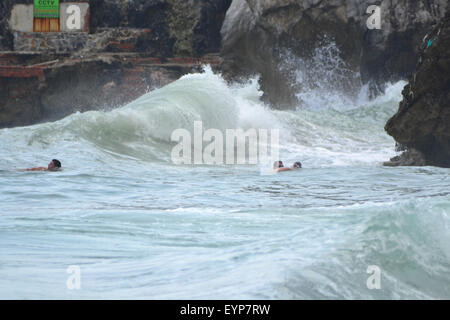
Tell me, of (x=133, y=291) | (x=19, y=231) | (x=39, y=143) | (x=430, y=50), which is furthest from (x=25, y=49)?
(x=133, y=291)

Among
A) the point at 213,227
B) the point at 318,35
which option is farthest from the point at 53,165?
the point at 318,35

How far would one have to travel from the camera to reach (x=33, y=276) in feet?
12.7

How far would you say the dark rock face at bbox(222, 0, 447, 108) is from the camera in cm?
1878

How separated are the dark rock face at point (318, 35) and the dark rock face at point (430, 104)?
997cm

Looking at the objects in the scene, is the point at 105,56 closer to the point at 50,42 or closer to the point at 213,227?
the point at 50,42

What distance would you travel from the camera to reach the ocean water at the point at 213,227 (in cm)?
366

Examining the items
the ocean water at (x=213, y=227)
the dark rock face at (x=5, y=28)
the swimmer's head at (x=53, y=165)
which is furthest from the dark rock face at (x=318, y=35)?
the swimmer's head at (x=53, y=165)

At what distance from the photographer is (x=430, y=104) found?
29.0ft

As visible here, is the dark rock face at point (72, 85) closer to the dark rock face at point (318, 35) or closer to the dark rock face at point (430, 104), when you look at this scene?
the dark rock face at point (318, 35)

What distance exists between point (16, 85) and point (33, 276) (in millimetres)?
18580

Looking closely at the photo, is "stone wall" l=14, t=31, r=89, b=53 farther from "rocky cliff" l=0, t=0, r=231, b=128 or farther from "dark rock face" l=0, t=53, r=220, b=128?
"dark rock face" l=0, t=53, r=220, b=128

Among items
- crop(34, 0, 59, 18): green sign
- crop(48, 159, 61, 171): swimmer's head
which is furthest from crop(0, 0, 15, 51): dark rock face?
crop(48, 159, 61, 171): swimmer's head

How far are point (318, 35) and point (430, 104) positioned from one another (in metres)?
11.6
